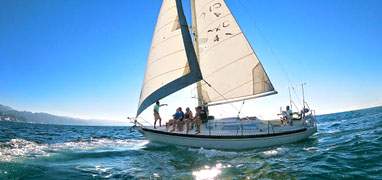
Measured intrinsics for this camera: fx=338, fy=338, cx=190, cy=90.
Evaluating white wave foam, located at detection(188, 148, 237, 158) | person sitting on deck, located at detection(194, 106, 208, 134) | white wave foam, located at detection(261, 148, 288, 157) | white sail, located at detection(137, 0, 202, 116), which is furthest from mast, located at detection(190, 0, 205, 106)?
white wave foam, located at detection(261, 148, 288, 157)

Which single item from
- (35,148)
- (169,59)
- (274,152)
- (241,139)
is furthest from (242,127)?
(35,148)

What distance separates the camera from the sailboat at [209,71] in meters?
18.8

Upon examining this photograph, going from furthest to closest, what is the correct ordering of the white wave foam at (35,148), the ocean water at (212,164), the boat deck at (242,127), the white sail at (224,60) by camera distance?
1. the white sail at (224,60)
2. the boat deck at (242,127)
3. the white wave foam at (35,148)
4. the ocean water at (212,164)

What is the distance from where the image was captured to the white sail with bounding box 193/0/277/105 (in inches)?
814

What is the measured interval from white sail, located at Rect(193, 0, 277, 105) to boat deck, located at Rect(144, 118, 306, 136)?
71.5 inches

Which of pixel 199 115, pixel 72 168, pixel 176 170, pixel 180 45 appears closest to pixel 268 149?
pixel 199 115

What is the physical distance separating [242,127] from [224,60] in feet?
15.7

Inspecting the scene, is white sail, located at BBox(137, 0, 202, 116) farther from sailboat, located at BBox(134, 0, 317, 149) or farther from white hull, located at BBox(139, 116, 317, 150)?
white hull, located at BBox(139, 116, 317, 150)

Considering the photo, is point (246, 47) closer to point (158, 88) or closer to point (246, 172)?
point (158, 88)

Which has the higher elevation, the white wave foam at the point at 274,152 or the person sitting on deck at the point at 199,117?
the person sitting on deck at the point at 199,117

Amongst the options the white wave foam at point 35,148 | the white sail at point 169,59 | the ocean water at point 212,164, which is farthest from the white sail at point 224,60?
the white wave foam at point 35,148

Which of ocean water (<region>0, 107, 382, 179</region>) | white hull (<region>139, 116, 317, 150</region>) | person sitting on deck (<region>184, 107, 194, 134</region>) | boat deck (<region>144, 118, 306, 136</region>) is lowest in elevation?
ocean water (<region>0, 107, 382, 179</region>)

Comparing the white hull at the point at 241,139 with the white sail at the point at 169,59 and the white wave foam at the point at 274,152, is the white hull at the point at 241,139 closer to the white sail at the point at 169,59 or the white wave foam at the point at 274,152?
A: the white wave foam at the point at 274,152

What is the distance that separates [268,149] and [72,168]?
9287 millimetres
